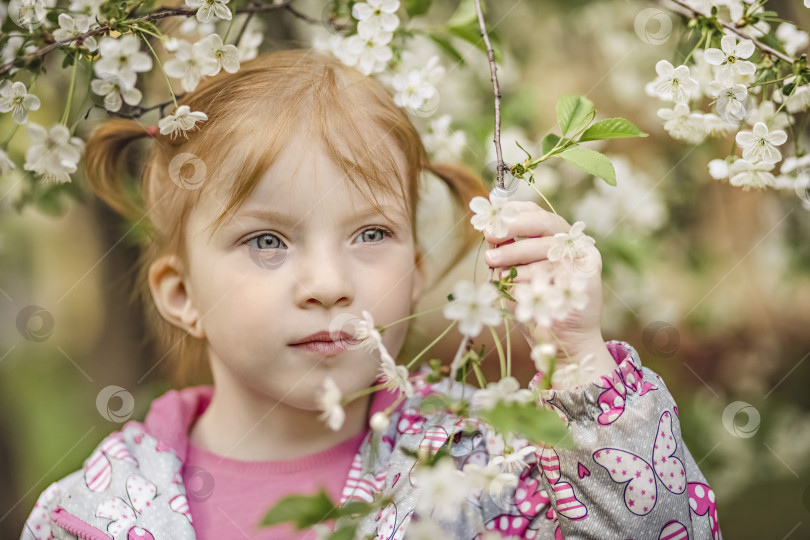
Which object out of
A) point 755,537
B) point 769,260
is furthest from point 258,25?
point 755,537

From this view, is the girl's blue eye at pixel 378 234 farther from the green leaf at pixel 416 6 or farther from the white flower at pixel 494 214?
the green leaf at pixel 416 6

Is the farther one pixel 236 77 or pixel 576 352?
pixel 236 77

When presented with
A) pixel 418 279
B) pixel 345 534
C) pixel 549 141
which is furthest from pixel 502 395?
pixel 418 279

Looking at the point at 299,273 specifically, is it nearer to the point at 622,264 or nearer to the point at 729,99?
the point at 729,99

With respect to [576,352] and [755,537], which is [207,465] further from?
[755,537]

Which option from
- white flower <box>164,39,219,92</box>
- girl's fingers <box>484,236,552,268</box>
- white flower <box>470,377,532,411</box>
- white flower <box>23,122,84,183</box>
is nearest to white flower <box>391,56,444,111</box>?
white flower <box>164,39,219,92</box>

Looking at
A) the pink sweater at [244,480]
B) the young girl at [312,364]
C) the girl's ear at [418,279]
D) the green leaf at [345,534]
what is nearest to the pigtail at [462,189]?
the girl's ear at [418,279]

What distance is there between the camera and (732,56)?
4.11ft

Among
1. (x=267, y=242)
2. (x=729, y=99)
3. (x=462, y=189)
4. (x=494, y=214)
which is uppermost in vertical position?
(x=729, y=99)

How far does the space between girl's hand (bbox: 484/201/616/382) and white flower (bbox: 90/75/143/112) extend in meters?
0.70

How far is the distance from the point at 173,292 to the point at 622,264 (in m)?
1.39

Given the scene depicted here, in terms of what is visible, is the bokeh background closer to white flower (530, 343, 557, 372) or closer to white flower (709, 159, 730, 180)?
white flower (709, 159, 730, 180)

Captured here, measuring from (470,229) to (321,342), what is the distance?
2.40 feet

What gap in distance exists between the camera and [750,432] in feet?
9.24
